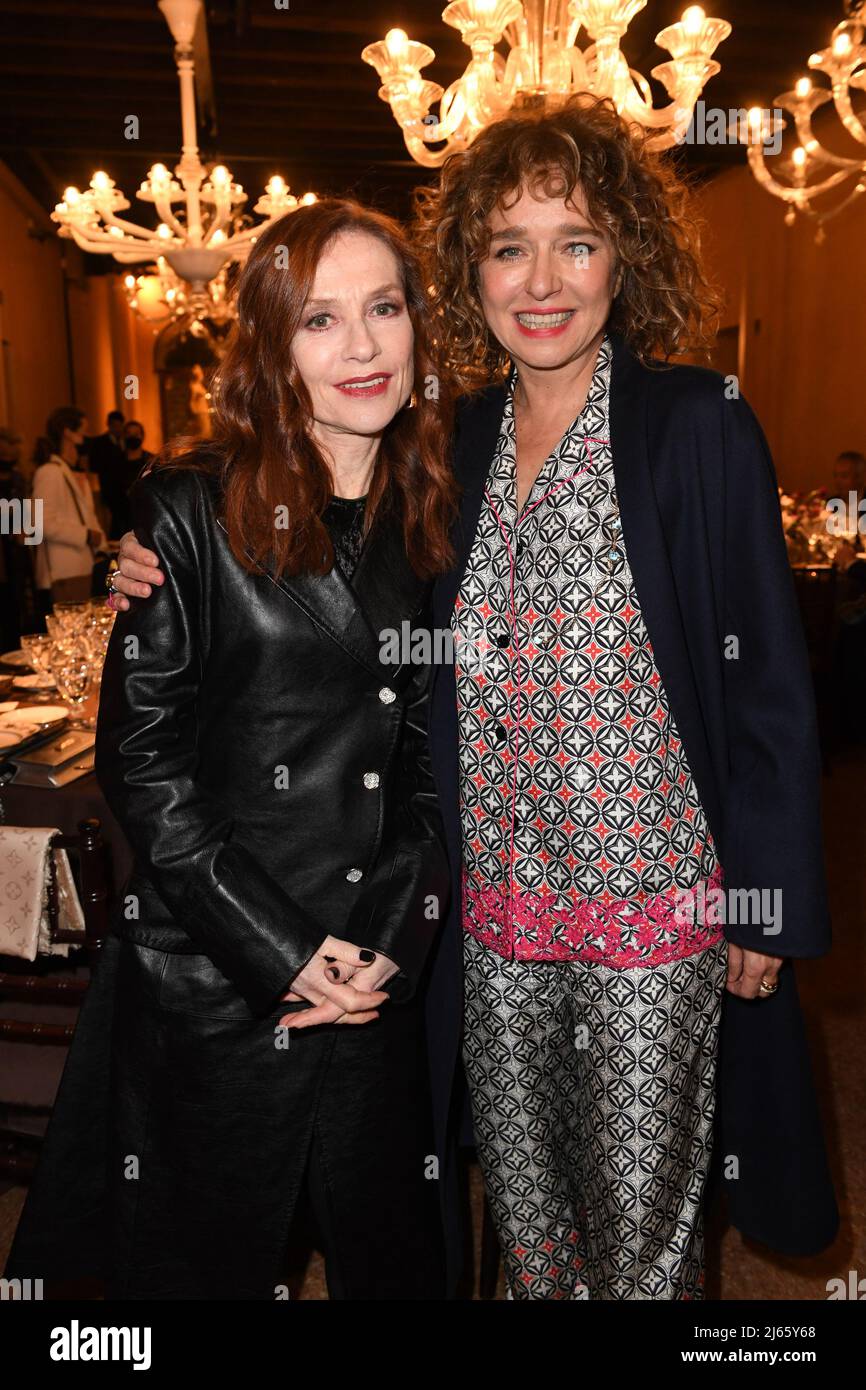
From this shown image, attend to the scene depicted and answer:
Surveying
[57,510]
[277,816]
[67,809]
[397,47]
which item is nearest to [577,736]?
[277,816]

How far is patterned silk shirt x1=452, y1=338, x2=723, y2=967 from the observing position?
1467 mm

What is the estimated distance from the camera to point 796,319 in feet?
29.2

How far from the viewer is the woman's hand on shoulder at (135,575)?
131cm

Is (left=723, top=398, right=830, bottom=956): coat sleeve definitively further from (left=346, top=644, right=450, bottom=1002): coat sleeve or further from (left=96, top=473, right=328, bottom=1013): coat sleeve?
(left=96, top=473, right=328, bottom=1013): coat sleeve

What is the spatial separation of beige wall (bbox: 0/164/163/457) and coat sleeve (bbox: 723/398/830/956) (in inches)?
369

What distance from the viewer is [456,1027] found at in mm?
1640

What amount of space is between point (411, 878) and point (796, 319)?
8709mm

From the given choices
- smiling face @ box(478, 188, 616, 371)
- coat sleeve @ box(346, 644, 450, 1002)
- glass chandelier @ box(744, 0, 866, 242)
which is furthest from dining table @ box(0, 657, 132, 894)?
glass chandelier @ box(744, 0, 866, 242)

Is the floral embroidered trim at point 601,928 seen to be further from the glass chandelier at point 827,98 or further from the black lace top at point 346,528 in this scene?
the glass chandelier at point 827,98

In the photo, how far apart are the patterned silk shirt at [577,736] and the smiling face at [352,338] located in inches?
11.2

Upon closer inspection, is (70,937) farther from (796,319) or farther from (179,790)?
(796,319)

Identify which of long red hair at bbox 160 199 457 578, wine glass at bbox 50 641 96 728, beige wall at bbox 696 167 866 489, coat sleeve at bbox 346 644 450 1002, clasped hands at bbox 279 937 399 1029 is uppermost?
beige wall at bbox 696 167 866 489

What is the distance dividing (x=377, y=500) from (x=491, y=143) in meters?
0.57
